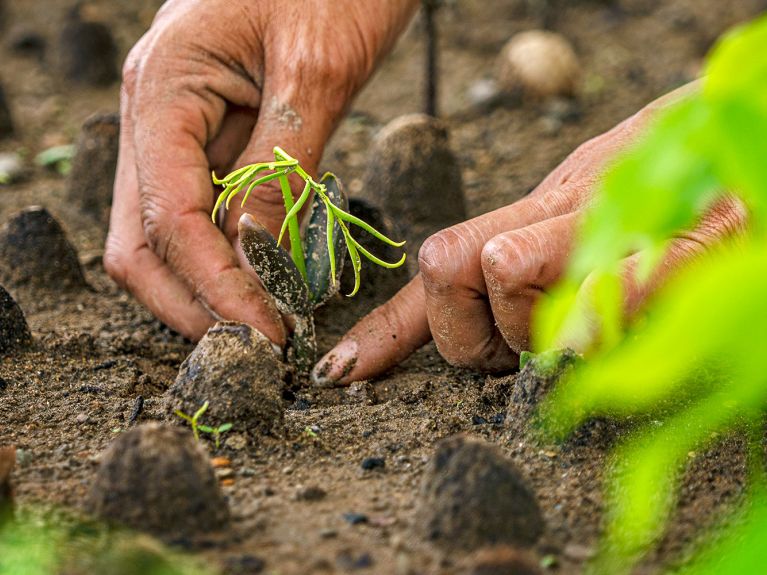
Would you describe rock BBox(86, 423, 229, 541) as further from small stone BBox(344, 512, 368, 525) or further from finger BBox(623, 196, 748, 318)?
finger BBox(623, 196, 748, 318)

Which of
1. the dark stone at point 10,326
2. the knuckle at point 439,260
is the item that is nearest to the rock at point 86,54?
the dark stone at point 10,326

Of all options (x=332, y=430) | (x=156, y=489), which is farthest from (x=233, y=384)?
(x=156, y=489)

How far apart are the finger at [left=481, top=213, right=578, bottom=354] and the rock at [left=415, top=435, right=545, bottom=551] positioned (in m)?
0.56

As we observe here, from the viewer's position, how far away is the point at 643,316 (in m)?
1.90

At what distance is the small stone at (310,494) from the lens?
5.30ft

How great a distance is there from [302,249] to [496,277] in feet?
1.70

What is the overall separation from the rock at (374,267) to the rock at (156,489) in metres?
1.16

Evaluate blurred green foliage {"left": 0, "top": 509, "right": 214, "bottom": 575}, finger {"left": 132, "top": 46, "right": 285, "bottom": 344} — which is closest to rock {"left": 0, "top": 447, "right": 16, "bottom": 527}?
blurred green foliage {"left": 0, "top": 509, "right": 214, "bottom": 575}

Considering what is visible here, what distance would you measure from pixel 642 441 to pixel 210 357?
0.81 meters

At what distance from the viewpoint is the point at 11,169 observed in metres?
3.90

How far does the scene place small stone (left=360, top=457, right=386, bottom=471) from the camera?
1758 millimetres

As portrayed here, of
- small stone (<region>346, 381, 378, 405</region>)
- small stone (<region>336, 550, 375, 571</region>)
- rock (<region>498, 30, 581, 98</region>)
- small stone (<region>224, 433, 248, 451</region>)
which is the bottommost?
small stone (<region>346, 381, 378, 405</region>)

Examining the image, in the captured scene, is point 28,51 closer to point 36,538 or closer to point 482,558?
point 36,538

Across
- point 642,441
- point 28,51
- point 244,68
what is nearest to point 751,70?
point 642,441
